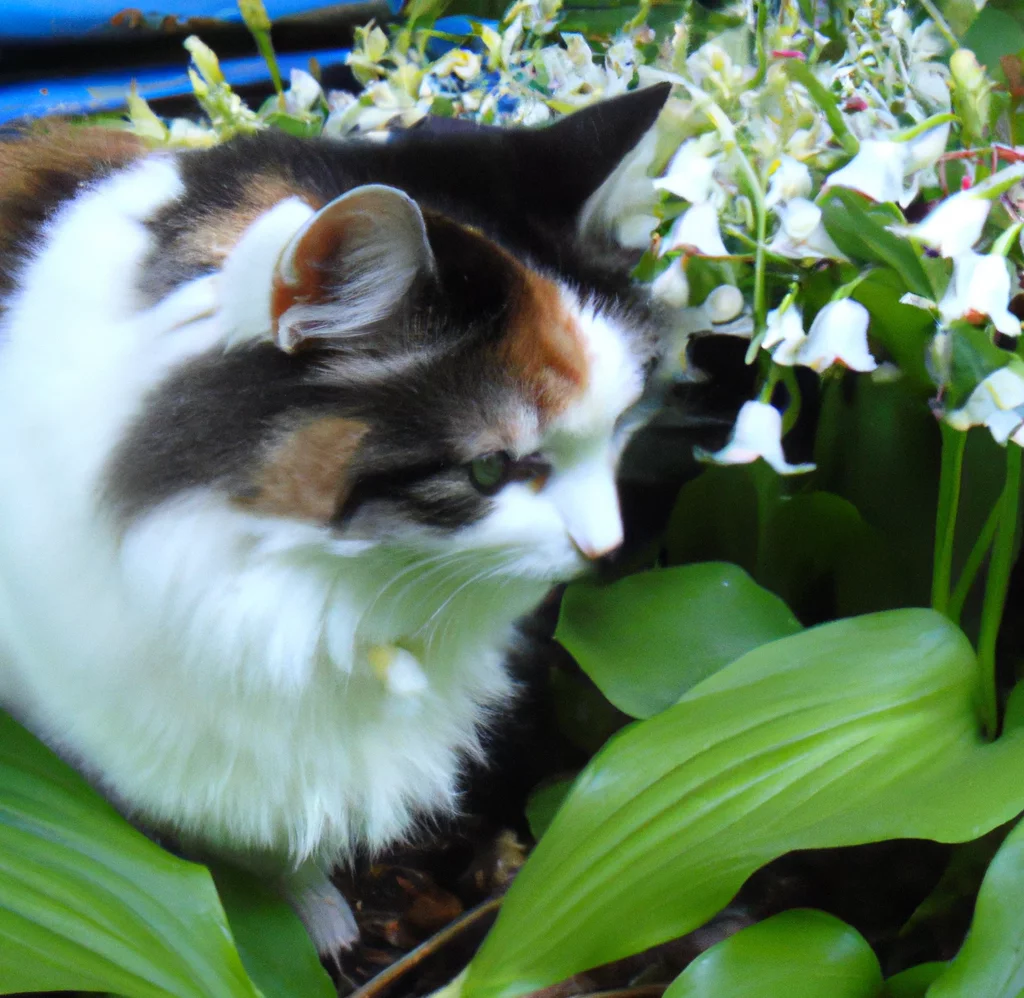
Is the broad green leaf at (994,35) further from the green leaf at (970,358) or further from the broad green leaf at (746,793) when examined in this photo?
the broad green leaf at (746,793)

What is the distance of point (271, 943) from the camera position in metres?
0.83

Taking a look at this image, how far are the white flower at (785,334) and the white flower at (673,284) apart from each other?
10 cm

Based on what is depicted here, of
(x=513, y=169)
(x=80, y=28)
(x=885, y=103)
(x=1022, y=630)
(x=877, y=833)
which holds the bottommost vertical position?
(x=1022, y=630)

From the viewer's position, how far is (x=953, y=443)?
30.4 inches

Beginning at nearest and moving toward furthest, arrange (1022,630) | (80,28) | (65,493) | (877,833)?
(877,833)
(65,493)
(1022,630)
(80,28)

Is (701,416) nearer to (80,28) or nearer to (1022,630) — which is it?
(1022,630)

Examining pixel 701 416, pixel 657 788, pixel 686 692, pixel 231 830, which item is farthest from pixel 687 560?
pixel 231 830

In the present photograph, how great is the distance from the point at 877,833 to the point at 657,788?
151 millimetres

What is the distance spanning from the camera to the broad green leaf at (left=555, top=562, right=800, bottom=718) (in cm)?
83

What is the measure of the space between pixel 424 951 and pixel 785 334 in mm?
676

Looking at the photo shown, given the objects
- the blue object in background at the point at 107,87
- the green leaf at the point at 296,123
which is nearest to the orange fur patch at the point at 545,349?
the green leaf at the point at 296,123

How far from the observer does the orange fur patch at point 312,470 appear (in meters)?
0.70

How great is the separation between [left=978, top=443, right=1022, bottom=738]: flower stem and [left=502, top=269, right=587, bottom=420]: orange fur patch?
1.17 feet

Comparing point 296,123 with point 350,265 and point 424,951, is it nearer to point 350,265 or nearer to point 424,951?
point 350,265
